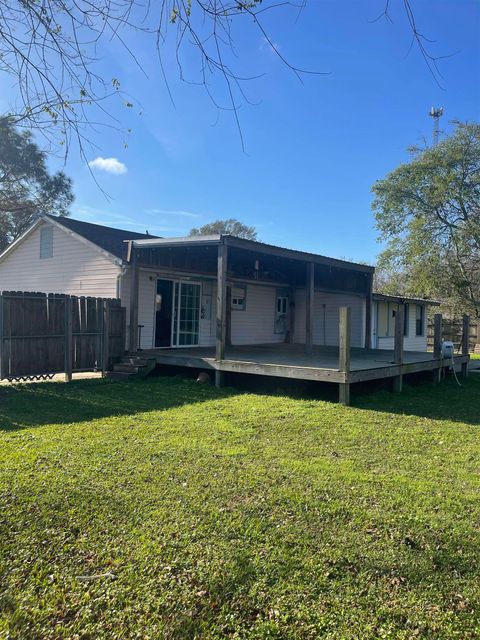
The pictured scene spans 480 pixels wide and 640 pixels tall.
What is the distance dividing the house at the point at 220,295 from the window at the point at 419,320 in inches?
141

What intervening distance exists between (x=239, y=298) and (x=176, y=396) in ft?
23.3

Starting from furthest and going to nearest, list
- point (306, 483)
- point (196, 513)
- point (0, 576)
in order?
point (306, 483)
point (196, 513)
point (0, 576)

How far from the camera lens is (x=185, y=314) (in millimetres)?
13312

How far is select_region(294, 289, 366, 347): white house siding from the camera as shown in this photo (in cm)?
1753

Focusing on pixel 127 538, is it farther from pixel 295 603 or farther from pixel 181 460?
pixel 181 460

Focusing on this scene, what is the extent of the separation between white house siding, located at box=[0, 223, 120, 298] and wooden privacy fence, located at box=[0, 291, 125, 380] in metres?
1.20

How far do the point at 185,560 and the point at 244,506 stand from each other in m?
0.84

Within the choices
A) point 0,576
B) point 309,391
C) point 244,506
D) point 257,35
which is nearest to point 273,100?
point 257,35

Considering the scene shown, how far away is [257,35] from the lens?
3.11 m

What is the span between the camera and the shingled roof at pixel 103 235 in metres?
12.2

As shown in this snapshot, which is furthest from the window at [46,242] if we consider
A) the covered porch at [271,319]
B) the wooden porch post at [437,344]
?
the wooden porch post at [437,344]

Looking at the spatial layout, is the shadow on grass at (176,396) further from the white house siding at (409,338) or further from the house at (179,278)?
the white house siding at (409,338)

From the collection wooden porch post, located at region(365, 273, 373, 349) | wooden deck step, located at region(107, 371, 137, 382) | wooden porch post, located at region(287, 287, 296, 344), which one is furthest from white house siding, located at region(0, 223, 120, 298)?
wooden porch post, located at region(365, 273, 373, 349)

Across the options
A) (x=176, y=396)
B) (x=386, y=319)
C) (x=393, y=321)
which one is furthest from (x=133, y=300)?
(x=393, y=321)
